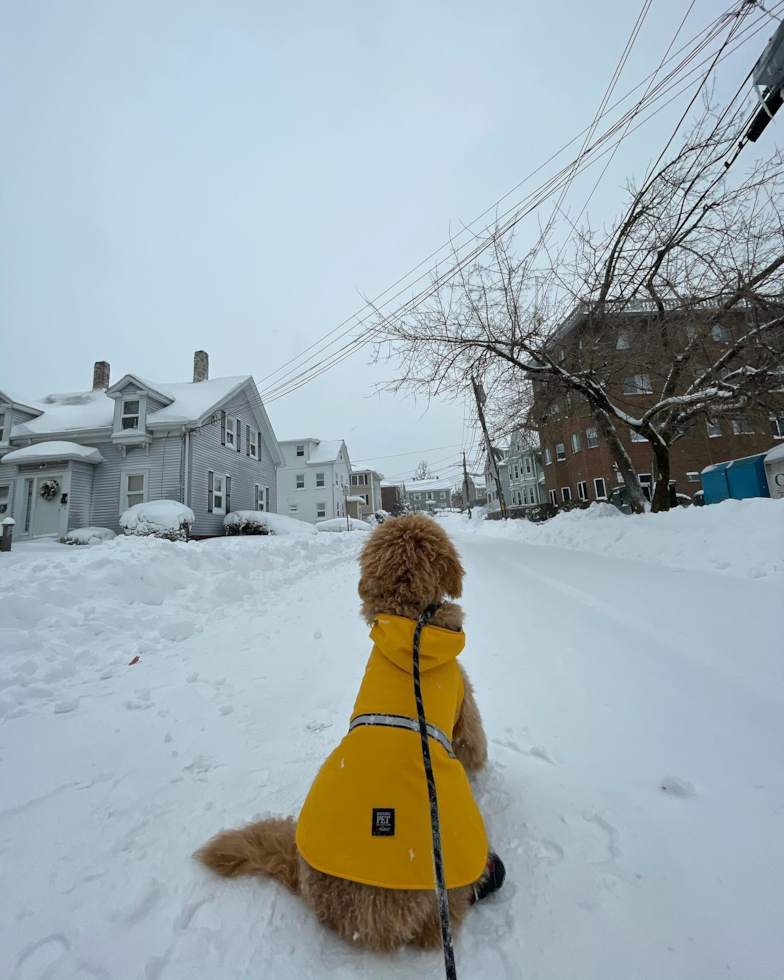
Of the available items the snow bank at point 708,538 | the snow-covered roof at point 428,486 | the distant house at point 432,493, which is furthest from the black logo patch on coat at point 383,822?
the snow-covered roof at point 428,486

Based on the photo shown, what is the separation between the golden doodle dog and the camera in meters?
1.09

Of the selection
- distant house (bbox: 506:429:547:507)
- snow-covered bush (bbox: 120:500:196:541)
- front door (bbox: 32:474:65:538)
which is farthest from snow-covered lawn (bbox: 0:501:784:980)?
distant house (bbox: 506:429:547:507)

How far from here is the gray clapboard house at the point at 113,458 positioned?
1448 centimetres

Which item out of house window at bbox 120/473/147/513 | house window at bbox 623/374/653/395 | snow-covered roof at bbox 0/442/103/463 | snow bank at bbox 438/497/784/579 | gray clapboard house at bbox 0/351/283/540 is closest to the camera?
snow bank at bbox 438/497/784/579

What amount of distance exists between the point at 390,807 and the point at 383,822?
4 cm

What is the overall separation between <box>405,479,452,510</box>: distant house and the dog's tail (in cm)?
9265

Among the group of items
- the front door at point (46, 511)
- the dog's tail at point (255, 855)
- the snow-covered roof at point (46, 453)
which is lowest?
the dog's tail at point (255, 855)

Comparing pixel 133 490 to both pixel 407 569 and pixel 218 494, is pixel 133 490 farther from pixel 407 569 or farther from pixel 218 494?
pixel 407 569

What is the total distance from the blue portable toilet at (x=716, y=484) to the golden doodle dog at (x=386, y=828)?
12.0 metres

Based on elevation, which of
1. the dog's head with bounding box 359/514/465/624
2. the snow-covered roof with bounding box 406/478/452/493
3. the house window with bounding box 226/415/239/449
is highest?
the snow-covered roof with bounding box 406/478/452/493

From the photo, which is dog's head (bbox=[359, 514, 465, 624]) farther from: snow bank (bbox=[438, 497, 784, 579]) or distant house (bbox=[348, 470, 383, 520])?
distant house (bbox=[348, 470, 383, 520])

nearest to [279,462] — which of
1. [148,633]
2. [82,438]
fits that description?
[82,438]

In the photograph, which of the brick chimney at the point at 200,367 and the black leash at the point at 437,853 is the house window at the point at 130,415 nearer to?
the brick chimney at the point at 200,367

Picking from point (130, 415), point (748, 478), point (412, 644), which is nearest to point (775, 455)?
point (748, 478)
